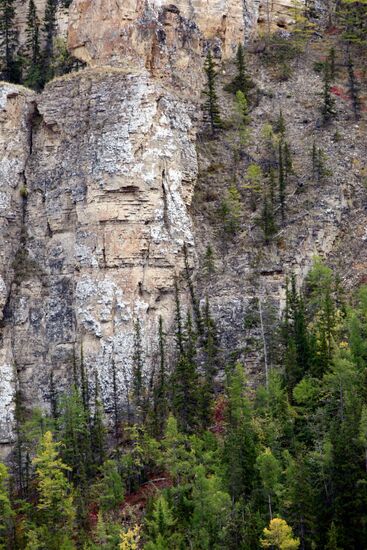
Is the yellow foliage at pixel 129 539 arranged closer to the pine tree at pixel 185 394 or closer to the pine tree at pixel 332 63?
the pine tree at pixel 185 394

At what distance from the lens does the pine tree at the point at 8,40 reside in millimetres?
103062

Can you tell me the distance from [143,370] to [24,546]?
638 inches

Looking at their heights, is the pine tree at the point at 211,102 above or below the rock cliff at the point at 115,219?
above

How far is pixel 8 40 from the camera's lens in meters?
105

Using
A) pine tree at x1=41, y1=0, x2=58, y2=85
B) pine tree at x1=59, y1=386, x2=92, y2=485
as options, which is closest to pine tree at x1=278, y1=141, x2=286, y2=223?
pine tree at x1=59, y1=386, x2=92, y2=485

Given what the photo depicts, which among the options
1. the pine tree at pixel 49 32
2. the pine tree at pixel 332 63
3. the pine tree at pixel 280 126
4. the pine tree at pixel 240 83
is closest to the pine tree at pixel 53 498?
the pine tree at pixel 280 126

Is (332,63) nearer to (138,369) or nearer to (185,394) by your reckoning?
(138,369)

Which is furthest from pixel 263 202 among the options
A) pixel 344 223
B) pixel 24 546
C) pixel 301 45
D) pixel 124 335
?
pixel 24 546

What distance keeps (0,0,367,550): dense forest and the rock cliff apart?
1333 mm

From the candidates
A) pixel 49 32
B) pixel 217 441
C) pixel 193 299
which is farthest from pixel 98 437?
pixel 49 32

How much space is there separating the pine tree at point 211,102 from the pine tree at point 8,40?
1714 centimetres

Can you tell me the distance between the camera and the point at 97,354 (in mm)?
82812

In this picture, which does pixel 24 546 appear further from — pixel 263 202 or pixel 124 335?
pixel 263 202

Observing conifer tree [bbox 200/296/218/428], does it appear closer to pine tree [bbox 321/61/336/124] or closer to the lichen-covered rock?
the lichen-covered rock
